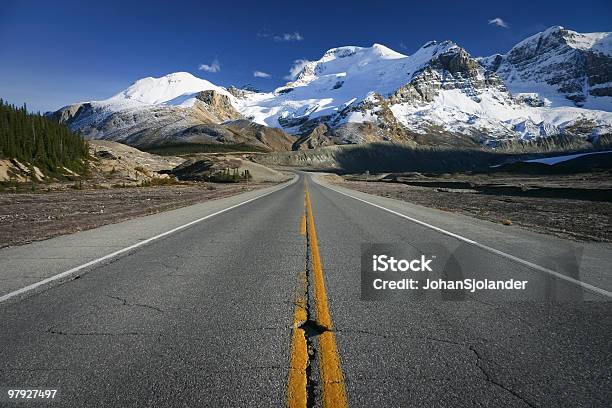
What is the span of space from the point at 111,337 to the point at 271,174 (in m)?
88.1

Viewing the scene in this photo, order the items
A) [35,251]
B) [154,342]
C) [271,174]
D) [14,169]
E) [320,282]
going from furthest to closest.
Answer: [271,174]
[14,169]
[35,251]
[320,282]
[154,342]

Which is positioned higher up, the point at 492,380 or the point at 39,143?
the point at 39,143

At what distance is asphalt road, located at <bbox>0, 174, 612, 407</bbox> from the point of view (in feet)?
10.2

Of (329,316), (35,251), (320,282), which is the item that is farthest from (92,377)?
(35,251)

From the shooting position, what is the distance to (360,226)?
1268 centimetres

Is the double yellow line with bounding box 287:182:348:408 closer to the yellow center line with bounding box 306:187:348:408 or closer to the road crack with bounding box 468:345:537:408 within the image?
the yellow center line with bounding box 306:187:348:408

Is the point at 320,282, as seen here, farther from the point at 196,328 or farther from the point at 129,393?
the point at 129,393

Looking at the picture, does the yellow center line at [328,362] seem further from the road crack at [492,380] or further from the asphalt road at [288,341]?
the road crack at [492,380]

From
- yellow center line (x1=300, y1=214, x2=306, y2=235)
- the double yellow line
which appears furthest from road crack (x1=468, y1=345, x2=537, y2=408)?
yellow center line (x1=300, y1=214, x2=306, y2=235)

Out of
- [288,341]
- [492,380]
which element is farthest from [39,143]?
[492,380]

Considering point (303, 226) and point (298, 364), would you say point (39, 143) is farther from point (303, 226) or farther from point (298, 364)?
point (298, 364)

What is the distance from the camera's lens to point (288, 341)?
3971mm

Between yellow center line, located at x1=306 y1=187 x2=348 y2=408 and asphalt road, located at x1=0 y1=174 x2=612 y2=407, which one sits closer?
yellow center line, located at x1=306 y1=187 x2=348 y2=408

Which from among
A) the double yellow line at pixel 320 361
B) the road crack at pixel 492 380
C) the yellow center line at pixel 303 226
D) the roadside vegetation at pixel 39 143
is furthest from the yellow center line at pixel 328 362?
the roadside vegetation at pixel 39 143
